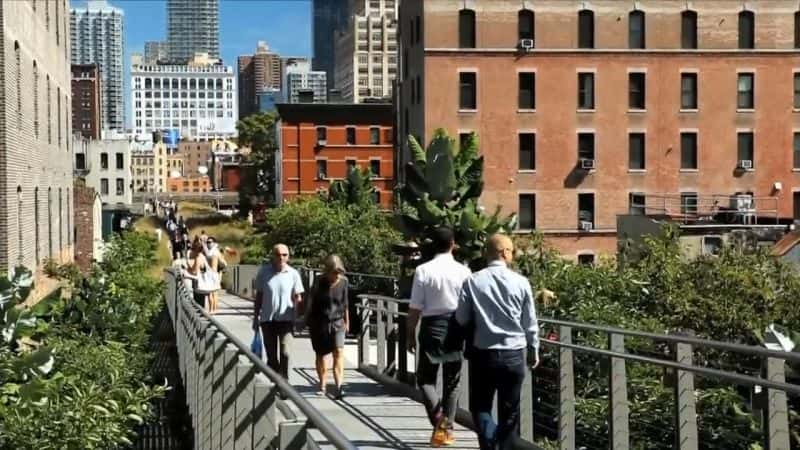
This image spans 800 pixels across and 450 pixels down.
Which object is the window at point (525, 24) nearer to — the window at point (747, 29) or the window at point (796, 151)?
the window at point (747, 29)

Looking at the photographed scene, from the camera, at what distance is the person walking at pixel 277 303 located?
1416cm

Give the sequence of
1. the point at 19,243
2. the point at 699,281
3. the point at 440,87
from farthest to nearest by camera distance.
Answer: the point at 440,87 < the point at 19,243 < the point at 699,281

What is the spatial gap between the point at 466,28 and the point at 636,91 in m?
9.38

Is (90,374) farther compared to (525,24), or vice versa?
(525,24)

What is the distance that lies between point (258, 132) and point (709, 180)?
269 feet

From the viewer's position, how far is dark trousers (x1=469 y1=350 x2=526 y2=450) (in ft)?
29.9

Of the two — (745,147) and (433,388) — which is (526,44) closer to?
(745,147)

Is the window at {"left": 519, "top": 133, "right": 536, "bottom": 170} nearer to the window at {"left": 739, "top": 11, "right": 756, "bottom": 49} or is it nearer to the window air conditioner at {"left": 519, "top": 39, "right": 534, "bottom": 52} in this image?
the window air conditioner at {"left": 519, "top": 39, "right": 534, "bottom": 52}

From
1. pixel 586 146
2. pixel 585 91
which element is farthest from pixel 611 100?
pixel 586 146

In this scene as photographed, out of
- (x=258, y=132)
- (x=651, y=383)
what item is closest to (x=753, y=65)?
(x=651, y=383)

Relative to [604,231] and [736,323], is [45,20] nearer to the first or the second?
[736,323]

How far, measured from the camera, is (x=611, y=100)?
6128cm

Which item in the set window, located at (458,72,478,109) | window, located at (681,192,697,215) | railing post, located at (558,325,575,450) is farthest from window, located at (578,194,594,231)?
railing post, located at (558,325,575,450)

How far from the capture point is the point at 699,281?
55.8ft
